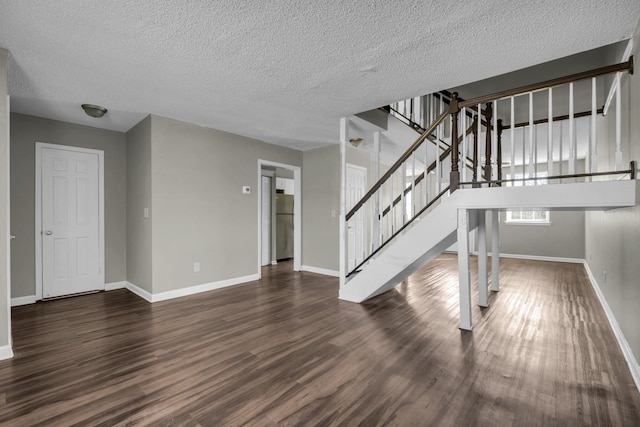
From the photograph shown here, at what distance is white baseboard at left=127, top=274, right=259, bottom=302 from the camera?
382 cm

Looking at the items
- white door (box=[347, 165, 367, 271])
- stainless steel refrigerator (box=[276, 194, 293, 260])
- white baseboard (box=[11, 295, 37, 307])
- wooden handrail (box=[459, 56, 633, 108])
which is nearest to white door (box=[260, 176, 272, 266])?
stainless steel refrigerator (box=[276, 194, 293, 260])

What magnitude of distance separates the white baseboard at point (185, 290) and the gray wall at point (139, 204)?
0.08m

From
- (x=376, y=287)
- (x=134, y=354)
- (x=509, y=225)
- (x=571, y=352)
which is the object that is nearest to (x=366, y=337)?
(x=376, y=287)

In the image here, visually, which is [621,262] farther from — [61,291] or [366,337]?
[61,291]

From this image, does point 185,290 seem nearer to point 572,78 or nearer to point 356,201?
point 356,201

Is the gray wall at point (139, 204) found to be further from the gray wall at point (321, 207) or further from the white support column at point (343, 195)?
the gray wall at point (321, 207)

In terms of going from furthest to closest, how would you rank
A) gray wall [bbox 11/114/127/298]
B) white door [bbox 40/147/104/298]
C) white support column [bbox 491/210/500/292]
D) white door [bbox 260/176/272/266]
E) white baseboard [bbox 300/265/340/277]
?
white door [bbox 260/176/272/266] < white baseboard [bbox 300/265/340/277] < white support column [bbox 491/210/500/292] < white door [bbox 40/147/104/298] < gray wall [bbox 11/114/127/298]

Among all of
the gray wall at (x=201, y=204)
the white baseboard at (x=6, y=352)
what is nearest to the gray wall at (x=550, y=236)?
the gray wall at (x=201, y=204)

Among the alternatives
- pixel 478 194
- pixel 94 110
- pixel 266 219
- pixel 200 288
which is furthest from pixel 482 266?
pixel 94 110

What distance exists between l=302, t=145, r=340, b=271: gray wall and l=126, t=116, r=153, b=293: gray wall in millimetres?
2743

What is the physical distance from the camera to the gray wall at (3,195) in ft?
7.43

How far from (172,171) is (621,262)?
16.2 feet

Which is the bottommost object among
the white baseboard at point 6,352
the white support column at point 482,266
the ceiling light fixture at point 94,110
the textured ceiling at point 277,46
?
the white baseboard at point 6,352

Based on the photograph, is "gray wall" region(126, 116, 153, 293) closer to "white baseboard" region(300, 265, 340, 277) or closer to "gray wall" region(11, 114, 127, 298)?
"gray wall" region(11, 114, 127, 298)
